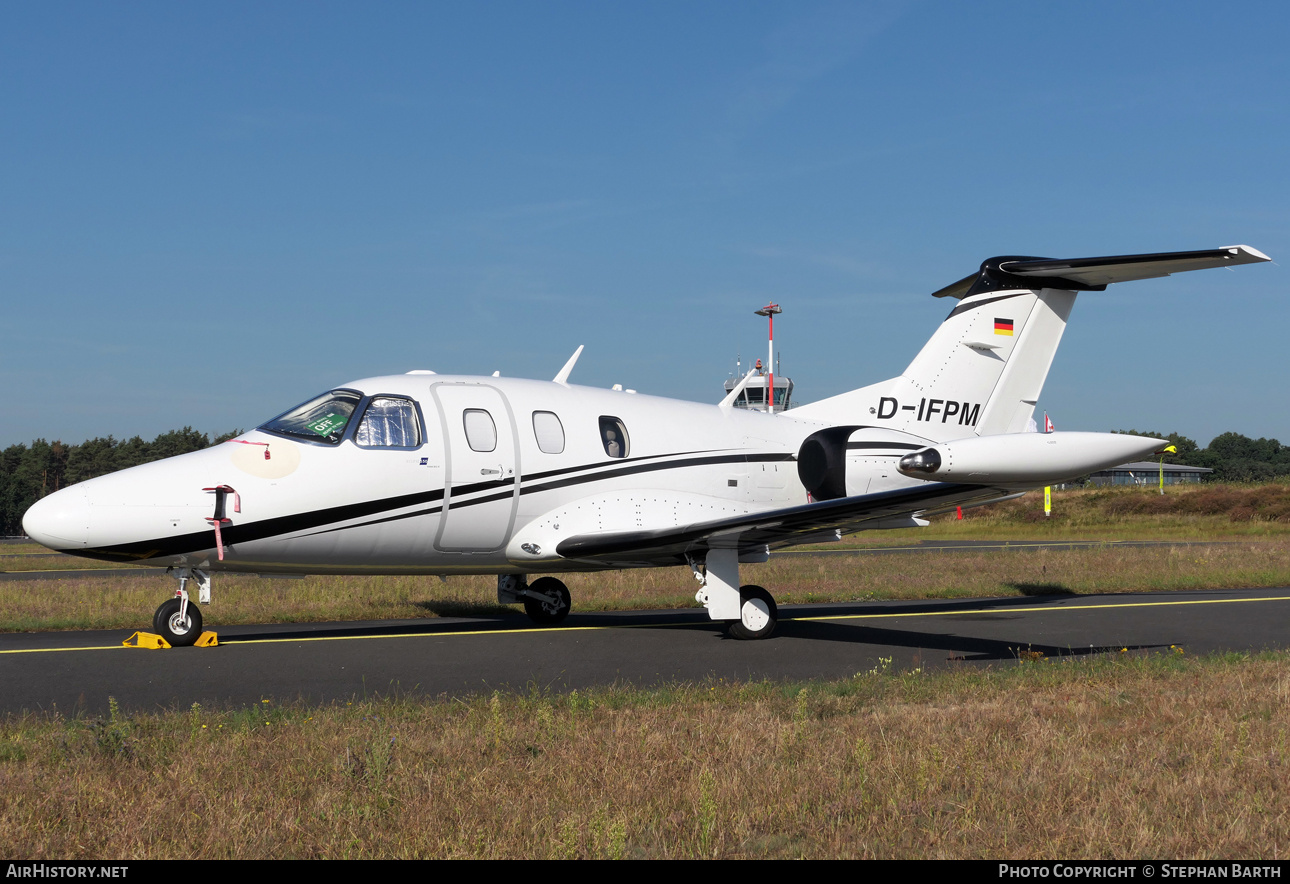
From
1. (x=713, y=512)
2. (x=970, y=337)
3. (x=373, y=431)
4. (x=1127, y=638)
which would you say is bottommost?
(x=1127, y=638)

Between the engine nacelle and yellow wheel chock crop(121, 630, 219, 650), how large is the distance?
25.6ft

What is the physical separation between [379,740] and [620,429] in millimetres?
7577

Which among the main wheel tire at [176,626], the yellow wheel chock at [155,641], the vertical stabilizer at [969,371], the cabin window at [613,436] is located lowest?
the yellow wheel chock at [155,641]

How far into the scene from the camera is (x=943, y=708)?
776 centimetres

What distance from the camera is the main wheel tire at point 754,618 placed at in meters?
12.9

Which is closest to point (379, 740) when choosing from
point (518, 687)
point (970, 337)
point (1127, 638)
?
point (518, 687)

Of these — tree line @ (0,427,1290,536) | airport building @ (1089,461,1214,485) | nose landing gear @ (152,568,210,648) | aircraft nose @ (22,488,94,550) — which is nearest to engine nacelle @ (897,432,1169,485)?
nose landing gear @ (152,568,210,648)

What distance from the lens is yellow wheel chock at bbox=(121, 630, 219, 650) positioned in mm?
11352

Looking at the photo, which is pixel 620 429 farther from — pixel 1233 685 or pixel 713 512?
pixel 1233 685

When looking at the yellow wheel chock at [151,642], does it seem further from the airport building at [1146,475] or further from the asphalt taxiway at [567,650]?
→ the airport building at [1146,475]

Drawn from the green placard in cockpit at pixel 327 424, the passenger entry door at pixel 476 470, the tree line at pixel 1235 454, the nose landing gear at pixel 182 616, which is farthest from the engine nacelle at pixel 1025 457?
the tree line at pixel 1235 454

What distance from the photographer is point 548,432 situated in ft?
42.6

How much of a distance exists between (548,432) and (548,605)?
2839mm

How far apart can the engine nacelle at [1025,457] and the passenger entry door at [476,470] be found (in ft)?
16.9
